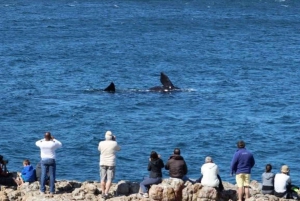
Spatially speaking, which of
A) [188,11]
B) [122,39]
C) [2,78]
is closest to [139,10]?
[188,11]

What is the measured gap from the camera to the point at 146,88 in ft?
281

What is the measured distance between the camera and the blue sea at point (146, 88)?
61.0 m

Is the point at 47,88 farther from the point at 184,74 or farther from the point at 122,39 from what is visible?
the point at 122,39

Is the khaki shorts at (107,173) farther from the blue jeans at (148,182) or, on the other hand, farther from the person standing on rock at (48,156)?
the person standing on rock at (48,156)

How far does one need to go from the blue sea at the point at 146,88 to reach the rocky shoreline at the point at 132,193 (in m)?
18.2

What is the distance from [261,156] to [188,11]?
4492 inches

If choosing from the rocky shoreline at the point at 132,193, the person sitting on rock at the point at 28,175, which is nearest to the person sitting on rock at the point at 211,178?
the rocky shoreline at the point at 132,193

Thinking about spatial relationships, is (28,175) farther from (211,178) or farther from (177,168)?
(211,178)

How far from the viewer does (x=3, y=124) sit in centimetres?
6850


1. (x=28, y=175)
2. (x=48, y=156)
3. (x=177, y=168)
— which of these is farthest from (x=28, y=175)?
(x=177, y=168)

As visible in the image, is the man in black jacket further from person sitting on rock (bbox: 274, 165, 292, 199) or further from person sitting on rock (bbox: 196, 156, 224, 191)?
person sitting on rock (bbox: 274, 165, 292, 199)

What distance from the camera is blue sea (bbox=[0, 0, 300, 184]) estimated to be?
200 ft

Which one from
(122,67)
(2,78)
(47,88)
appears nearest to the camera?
(47,88)

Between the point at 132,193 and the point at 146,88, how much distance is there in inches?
2040
